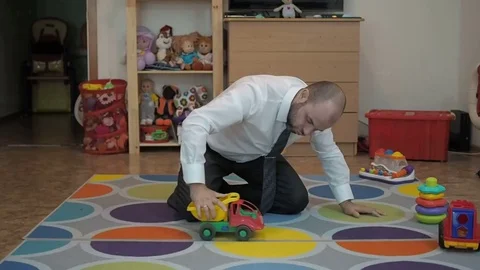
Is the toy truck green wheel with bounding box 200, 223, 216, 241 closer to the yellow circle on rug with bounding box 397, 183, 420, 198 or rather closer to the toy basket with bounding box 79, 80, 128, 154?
the yellow circle on rug with bounding box 397, 183, 420, 198

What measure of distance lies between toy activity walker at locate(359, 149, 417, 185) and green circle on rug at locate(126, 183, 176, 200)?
2.77ft

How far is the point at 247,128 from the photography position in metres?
2.05

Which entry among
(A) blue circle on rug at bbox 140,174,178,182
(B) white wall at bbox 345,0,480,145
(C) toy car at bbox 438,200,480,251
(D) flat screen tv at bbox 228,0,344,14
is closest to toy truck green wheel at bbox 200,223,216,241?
(C) toy car at bbox 438,200,480,251

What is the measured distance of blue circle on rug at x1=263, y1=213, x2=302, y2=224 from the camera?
84.7 inches

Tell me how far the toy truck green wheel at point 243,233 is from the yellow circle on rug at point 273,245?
1cm

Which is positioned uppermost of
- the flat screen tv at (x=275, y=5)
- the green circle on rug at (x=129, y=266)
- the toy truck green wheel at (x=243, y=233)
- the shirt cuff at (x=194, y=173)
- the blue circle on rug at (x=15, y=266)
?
the flat screen tv at (x=275, y=5)

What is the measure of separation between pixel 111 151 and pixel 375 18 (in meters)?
1.69

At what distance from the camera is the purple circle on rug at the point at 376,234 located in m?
1.96

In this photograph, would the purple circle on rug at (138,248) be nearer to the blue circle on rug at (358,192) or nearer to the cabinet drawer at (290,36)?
the blue circle on rug at (358,192)

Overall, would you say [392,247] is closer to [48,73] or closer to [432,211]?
[432,211]

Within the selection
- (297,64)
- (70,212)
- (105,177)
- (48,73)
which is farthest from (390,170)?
(48,73)

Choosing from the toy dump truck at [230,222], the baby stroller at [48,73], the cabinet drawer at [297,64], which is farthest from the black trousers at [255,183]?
the baby stroller at [48,73]

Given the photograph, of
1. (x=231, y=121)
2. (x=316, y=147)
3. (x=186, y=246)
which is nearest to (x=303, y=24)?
(x=316, y=147)

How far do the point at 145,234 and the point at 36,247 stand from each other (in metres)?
0.32
